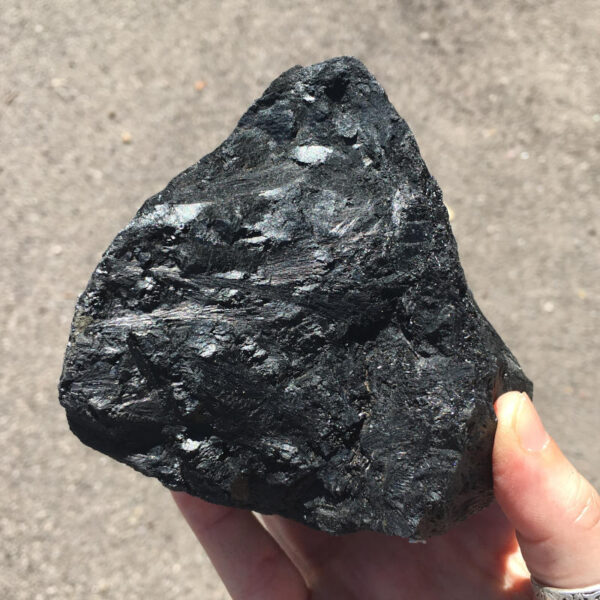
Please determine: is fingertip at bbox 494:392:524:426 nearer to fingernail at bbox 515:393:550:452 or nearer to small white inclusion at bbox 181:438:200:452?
fingernail at bbox 515:393:550:452

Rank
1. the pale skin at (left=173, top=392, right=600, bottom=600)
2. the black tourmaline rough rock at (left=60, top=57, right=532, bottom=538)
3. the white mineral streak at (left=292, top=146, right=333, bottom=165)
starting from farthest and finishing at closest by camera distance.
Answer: the pale skin at (left=173, top=392, right=600, bottom=600) < the white mineral streak at (left=292, top=146, right=333, bottom=165) < the black tourmaline rough rock at (left=60, top=57, right=532, bottom=538)

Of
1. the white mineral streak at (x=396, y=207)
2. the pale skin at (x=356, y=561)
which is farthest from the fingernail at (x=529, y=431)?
the white mineral streak at (x=396, y=207)

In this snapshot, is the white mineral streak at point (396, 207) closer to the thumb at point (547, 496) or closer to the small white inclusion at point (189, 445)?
the thumb at point (547, 496)

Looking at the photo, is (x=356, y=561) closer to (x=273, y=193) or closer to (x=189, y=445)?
(x=189, y=445)

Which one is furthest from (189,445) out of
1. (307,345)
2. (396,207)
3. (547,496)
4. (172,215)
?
(547,496)

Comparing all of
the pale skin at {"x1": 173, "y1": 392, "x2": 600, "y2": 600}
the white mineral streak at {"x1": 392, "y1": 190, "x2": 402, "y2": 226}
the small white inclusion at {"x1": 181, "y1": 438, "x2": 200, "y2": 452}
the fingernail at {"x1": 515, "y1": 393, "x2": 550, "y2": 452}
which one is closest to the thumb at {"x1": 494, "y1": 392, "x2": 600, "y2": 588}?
the fingernail at {"x1": 515, "y1": 393, "x2": 550, "y2": 452}
